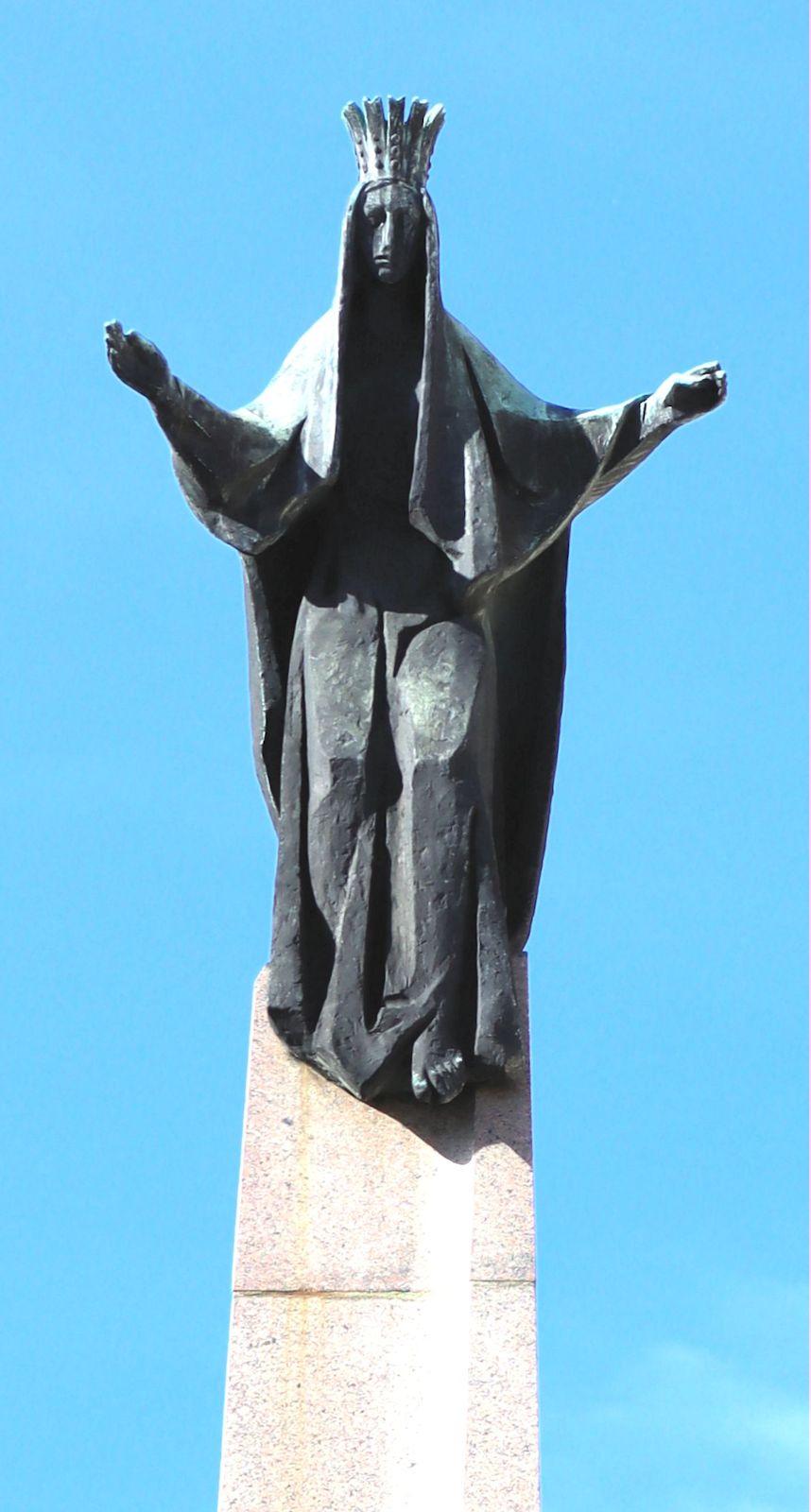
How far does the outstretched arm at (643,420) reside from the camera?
12164mm

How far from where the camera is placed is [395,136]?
41.1ft

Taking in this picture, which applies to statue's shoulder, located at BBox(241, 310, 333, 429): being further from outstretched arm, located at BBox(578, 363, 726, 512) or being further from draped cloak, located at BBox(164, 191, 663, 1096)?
outstretched arm, located at BBox(578, 363, 726, 512)

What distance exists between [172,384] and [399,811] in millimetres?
1824


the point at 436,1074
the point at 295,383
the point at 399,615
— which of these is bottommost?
the point at 436,1074

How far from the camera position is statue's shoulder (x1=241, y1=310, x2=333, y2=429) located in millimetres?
12680

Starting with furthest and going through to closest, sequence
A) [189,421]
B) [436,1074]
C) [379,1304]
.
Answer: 1. [189,421]
2. [436,1074]
3. [379,1304]

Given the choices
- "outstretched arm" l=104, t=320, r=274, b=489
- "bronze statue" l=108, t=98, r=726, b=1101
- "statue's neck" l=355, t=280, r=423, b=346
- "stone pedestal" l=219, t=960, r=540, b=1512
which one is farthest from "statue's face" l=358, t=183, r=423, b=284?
"stone pedestal" l=219, t=960, r=540, b=1512

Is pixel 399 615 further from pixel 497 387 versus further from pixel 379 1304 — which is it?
pixel 379 1304

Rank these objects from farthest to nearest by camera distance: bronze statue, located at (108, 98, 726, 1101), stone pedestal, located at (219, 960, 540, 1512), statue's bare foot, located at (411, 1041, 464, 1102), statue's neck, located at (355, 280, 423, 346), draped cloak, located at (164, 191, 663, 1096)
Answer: statue's neck, located at (355, 280, 423, 346) → draped cloak, located at (164, 191, 663, 1096) → bronze statue, located at (108, 98, 726, 1101) → statue's bare foot, located at (411, 1041, 464, 1102) → stone pedestal, located at (219, 960, 540, 1512)

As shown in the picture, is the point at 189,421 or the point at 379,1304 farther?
the point at 189,421

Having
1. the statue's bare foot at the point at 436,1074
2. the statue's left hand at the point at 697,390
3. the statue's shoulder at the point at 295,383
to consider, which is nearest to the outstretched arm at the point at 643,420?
the statue's left hand at the point at 697,390

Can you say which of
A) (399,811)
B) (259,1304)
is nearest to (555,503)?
(399,811)

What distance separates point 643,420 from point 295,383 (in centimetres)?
142

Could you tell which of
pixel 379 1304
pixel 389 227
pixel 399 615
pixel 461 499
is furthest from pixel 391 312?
pixel 379 1304
